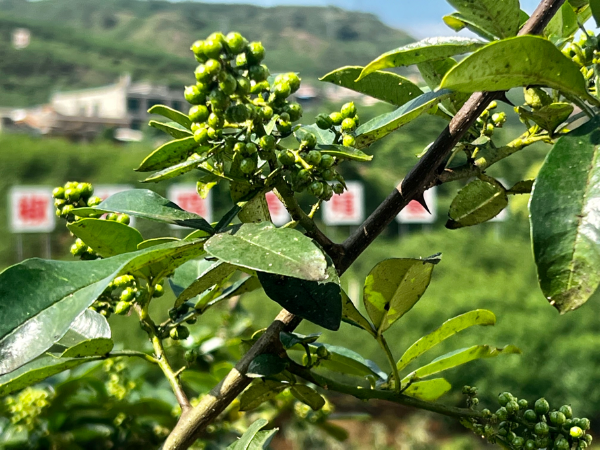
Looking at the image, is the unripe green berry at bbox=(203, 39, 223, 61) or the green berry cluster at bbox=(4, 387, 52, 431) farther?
the green berry cluster at bbox=(4, 387, 52, 431)

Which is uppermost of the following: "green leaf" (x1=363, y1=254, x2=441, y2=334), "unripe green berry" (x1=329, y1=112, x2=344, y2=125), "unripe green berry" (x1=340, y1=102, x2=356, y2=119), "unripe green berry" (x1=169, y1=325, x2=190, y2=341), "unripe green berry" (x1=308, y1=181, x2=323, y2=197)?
"unripe green berry" (x1=340, y1=102, x2=356, y2=119)

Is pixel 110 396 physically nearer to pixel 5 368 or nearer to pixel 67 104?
pixel 5 368

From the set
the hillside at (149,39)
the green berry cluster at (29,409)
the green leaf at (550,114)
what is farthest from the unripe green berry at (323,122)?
the hillside at (149,39)

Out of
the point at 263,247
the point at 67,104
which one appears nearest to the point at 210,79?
the point at 263,247

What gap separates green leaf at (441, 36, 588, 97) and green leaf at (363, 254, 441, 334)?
0.43ft

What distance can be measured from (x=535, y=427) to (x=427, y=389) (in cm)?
9

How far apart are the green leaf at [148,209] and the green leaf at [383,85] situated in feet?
0.40

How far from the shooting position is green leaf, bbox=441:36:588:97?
24cm

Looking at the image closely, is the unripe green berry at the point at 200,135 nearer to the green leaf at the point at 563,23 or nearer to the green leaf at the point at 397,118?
the green leaf at the point at 397,118

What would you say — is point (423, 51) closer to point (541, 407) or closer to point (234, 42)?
point (234, 42)

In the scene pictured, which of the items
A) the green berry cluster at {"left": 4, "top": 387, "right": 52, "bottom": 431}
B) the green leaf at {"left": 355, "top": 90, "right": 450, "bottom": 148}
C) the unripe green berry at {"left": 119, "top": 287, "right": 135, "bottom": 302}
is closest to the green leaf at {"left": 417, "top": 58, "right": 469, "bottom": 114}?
the green leaf at {"left": 355, "top": 90, "right": 450, "bottom": 148}

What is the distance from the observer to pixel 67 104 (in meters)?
16.8

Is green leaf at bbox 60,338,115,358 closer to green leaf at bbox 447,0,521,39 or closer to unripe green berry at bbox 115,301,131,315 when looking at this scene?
unripe green berry at bbox 115,301,131,315

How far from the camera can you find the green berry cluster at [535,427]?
0.36m
